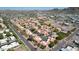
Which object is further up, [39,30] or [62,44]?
[39,30]
